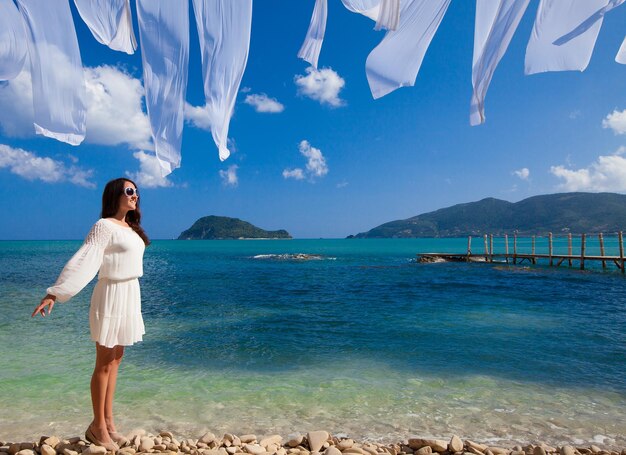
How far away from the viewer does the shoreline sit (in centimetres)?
308

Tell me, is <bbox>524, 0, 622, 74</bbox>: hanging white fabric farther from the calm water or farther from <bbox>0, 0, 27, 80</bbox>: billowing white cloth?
the calm water

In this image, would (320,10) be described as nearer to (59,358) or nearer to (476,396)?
(476,396)

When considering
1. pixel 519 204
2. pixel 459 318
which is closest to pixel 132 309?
pixel 459 318

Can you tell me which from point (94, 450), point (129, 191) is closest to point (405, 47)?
point (129, 191)

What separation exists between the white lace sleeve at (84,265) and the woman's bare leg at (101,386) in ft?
1.80

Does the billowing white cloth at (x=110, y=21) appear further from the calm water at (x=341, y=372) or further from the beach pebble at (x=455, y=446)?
the beach pebble at (x=455, y=446)

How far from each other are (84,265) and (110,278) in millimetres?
214

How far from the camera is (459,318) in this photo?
12.2 meters

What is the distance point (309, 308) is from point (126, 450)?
1126 centimetres

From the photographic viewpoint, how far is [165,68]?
2.71 m

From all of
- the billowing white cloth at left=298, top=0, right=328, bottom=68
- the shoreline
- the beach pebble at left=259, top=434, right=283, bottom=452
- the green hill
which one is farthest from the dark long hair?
the green hill

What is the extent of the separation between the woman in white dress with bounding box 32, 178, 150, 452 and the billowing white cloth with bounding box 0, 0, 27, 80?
0.93m

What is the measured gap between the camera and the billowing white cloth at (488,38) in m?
2.44

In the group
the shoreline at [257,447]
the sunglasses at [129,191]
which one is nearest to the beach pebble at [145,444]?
the shoreline at [257,447]
